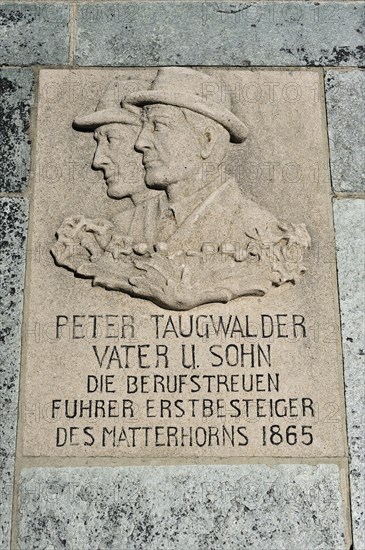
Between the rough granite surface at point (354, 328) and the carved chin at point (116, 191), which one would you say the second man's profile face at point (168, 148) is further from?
the rough granite surface at point (354, 328)

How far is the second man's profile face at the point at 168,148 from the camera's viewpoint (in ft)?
14.6

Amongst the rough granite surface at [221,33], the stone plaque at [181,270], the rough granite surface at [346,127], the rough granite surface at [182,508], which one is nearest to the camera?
the rough granite surface at [182,508]

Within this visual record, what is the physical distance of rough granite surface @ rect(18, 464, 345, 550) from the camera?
12.9ft

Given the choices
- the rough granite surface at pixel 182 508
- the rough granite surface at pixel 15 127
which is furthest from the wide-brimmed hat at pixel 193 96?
A: the rough granite surface at pixel 182 508

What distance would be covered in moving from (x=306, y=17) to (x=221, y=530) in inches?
115

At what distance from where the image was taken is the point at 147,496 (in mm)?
4004

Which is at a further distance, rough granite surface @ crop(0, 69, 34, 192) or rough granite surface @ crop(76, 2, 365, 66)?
rough granite surface @ crop(76, 2, 365, 66)

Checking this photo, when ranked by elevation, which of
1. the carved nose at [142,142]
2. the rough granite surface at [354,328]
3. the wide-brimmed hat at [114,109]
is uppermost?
the wide-brimmed hat at [114,109]

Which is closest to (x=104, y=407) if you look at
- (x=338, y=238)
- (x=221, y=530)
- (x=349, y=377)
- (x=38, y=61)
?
(x=221, y=530)

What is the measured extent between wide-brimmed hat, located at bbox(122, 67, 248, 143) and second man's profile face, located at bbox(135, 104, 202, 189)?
6cm

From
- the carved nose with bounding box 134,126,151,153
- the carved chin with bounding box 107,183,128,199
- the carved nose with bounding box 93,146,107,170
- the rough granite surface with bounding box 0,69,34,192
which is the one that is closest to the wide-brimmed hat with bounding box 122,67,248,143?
the carved nose with bounding box 134,126,151,153

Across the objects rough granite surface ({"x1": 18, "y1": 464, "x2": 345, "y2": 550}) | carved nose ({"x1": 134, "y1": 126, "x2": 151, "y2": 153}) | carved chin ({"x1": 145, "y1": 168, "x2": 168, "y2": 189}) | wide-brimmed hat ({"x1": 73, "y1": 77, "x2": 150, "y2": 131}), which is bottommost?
rough granite surface ({"x1": 18, "y1": 464, "x2": 345, "y2": 550})

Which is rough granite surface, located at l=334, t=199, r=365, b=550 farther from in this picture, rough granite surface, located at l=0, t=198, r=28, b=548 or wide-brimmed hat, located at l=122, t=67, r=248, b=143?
rough granite surface, located at l=0, t=198, r=28, b=548

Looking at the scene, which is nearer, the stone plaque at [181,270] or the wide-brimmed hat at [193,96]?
the stone plaque at [181,270]
